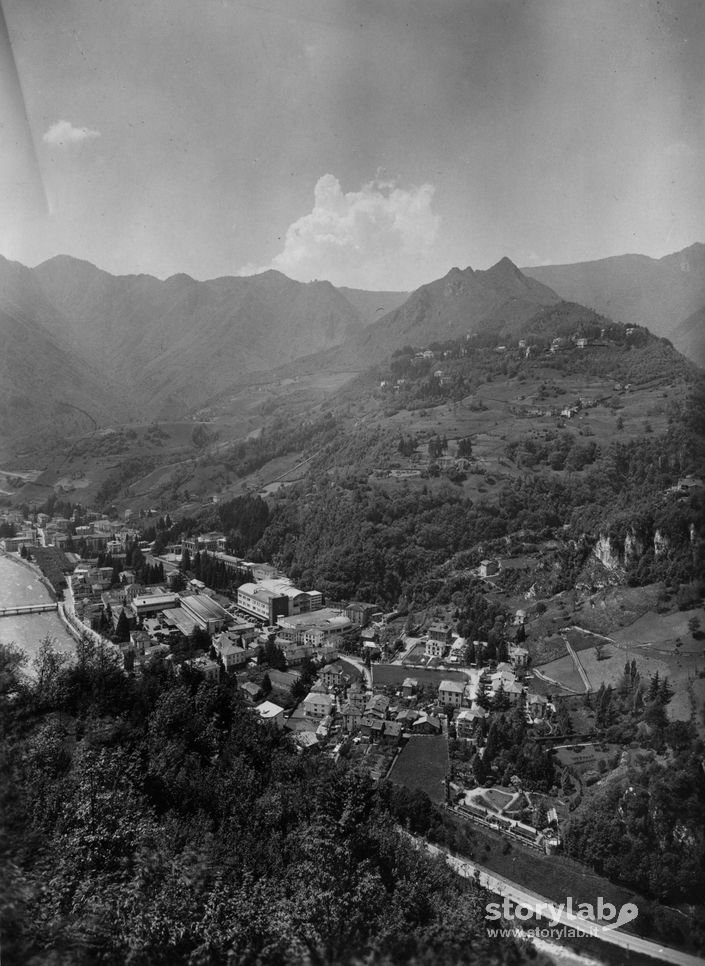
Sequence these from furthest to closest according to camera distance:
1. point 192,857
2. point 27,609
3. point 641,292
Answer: point 641,292 → point 27,609 → point 192,857

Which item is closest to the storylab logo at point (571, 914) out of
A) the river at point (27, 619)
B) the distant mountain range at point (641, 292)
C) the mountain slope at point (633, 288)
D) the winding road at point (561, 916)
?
the winding road at point (561, 916)

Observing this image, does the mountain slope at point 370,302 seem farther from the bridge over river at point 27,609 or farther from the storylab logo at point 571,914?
the storylab logo at point 571,914

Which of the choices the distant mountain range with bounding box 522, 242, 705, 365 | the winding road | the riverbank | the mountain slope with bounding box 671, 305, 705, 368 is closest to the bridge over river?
the riverbank

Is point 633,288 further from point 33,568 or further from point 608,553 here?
point 33,568

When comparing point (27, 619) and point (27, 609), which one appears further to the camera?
point (27, 609)

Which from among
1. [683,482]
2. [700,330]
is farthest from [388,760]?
[700,330]

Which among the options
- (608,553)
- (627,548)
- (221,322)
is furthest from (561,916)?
(221,322)

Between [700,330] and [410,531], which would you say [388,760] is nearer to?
[410,531]
